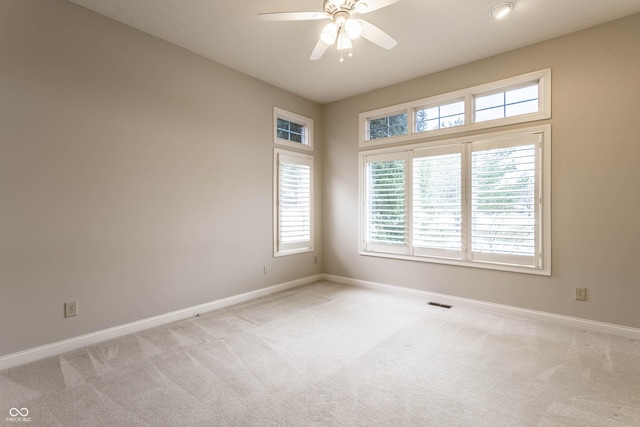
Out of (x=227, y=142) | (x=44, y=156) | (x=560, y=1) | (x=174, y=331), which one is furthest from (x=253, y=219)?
(x=560, y=1)

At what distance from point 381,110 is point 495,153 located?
5.74 ft

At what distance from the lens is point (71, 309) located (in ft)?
8.82

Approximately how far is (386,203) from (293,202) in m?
1.45

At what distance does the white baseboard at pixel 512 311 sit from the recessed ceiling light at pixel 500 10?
3.10m

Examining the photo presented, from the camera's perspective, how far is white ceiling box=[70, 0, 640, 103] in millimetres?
2740

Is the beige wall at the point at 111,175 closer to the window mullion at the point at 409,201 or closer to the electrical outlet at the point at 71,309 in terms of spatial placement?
the electrical outlet at the point at 71,309

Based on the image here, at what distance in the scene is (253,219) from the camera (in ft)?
13.9

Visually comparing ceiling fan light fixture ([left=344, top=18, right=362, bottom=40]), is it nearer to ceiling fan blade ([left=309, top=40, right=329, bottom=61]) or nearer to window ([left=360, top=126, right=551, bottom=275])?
ceiling fan blade ([left=309, top=40, right=329, bottom=61])

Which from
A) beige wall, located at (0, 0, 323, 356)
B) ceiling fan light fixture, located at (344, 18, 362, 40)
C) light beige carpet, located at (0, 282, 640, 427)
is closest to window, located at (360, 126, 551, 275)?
light beige carpet, located at (0, 282, 640, 427)

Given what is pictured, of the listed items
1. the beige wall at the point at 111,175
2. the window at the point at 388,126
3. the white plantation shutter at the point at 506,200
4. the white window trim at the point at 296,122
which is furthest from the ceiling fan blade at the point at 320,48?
the white plantation shutter at the point at 506,200

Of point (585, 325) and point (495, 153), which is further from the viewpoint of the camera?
point (495, 153)

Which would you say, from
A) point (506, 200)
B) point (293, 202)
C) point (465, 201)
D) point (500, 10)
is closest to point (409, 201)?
point (465, 201)

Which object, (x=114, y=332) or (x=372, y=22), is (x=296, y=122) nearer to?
(x=372, y=22)

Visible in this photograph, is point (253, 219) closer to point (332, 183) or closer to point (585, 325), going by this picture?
point (332, 183)
